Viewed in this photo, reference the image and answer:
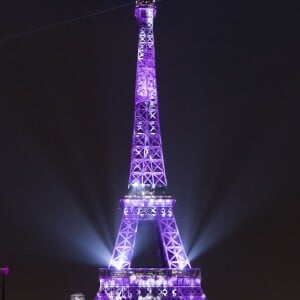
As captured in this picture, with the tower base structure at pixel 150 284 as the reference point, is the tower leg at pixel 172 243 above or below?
above

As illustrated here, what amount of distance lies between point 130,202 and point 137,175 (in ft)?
12.5

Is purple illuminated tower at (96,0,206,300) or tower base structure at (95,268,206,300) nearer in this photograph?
tower base structure at (95,268,206,300)

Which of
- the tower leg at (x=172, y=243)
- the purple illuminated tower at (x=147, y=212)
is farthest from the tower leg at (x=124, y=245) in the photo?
the tower leg at (x=172, y=243)

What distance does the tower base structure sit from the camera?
74312 mm

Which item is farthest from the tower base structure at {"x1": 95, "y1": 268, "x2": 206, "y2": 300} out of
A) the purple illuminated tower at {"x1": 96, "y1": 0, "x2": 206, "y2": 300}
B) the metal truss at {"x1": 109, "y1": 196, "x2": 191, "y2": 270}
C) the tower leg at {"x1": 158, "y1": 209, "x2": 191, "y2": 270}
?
the tower leg at {"x1": 158, "y1": 209, "x2": 191, "y2": 270}

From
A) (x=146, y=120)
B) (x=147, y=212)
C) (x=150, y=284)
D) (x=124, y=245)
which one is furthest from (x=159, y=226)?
(x=146, y=120)

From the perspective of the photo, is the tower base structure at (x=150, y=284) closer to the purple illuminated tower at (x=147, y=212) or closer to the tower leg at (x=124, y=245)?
the purple illuminated tower at (x=147, y=212)

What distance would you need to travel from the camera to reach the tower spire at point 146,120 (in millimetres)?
80812

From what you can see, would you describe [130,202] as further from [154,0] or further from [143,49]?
[154,0]

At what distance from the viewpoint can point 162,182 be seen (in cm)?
8062

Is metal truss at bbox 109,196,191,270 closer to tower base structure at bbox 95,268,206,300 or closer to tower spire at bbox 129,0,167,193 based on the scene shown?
tower base structure at bbox 95,268,206,300

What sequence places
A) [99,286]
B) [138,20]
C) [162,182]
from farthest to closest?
[138,20] < [162,182] < [99,286]

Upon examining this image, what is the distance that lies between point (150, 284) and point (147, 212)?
8126 millimetres

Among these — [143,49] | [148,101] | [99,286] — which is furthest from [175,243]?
[143,49]
